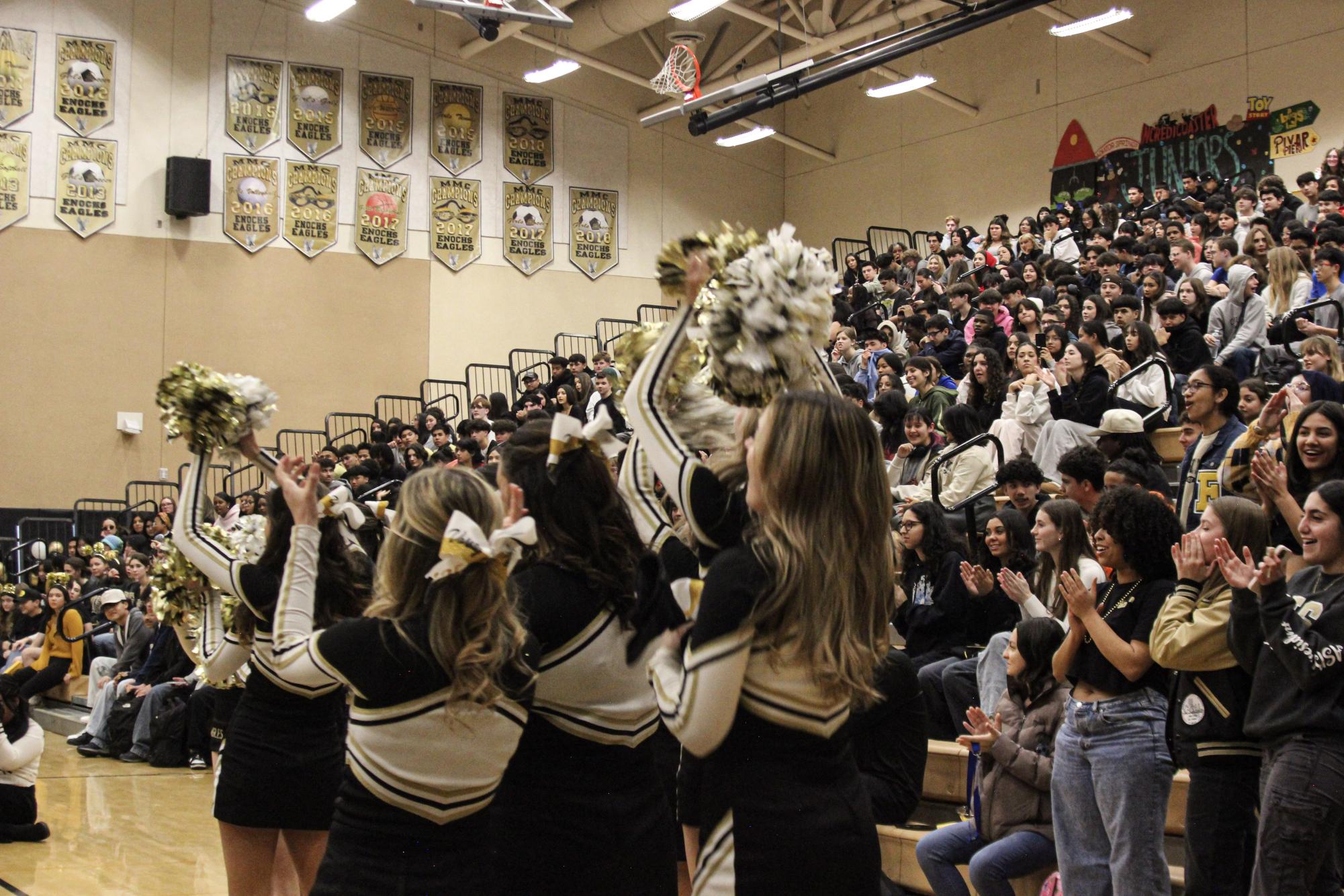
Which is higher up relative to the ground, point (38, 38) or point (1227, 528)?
point (38, 38)

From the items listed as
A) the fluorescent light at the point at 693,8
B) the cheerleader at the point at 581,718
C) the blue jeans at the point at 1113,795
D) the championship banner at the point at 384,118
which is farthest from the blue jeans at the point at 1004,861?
the championship banner at the point at 384,118

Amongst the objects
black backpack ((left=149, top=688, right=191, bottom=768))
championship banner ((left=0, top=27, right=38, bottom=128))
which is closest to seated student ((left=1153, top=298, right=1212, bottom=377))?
black backpack ((left=149, top=688, right=191, bottom=768))

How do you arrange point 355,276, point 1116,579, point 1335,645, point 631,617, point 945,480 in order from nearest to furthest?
point 631,617
point 1335,645
point 1116,579
point 945,480
point 355,276

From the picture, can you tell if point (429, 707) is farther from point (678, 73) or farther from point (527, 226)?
point (527, 226)

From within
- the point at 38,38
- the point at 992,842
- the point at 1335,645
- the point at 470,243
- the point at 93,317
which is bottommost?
the point at 992,842

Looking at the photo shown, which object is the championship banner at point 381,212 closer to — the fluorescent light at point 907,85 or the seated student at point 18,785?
the fluorescent light at point 907,85

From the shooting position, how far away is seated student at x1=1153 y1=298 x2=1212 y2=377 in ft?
28.0

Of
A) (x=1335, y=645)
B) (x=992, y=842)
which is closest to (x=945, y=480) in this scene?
(x=992, y=842)

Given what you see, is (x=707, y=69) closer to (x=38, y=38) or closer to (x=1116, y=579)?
(x=38, y=38)

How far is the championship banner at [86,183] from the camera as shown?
16.9 m

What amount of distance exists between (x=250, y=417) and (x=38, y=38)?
15.6 meters

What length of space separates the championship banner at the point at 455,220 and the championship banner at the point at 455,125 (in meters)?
0.27

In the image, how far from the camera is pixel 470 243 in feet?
63.3

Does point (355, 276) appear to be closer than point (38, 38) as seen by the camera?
No
